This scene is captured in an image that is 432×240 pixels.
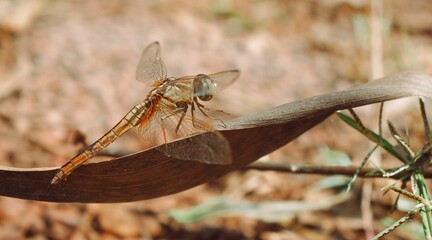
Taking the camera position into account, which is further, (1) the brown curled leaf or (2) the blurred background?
(2) the blurred background

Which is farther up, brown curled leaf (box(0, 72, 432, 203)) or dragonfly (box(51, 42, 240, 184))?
dragonfly (box(51, 42, 240, 184))

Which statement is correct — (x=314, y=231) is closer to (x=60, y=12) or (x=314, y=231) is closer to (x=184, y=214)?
(x=184, y=214)

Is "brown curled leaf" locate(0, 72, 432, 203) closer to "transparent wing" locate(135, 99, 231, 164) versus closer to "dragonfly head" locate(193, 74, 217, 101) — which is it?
"transparent wing" locate(135, 99, 231, 164)

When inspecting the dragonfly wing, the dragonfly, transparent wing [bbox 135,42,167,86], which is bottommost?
the dragonfly

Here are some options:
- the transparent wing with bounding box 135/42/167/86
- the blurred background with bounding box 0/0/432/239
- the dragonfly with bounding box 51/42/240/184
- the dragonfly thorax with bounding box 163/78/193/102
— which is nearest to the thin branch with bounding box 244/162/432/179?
the blurred background with bounding box 0/0/432/239

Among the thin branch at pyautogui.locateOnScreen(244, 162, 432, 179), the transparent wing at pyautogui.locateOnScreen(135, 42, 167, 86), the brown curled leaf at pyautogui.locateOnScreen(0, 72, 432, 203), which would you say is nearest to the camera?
A: the brown curled leaf at pyautogui.locateOnScreen(0, 72, 432, 203)

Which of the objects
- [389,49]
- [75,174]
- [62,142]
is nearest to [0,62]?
[62,142]

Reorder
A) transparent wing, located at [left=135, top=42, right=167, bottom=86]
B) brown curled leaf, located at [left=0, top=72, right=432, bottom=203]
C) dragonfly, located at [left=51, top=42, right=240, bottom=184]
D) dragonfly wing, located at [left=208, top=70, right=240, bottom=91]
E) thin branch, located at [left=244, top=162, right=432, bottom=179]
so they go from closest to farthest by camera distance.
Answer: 1. brown curled leaf, located at [left=0, top=72, right=432, bottom=203]
2. thin branch, located at [left=244, top=162, right=432, bottom=179]
3. dragonfly, located at [left=51, top=42, right=240, bottom=184]
4. dragonfly wing, located at [left=208, top=70, right=240, bottom=91]
5. transparent wing, located at [left=135, top=42, right=167, bottom=86]

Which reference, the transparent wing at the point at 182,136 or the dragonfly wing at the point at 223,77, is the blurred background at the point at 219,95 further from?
the dragonfly wing at the point at 223,77
